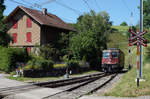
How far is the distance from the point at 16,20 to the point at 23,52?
1419 centimetres

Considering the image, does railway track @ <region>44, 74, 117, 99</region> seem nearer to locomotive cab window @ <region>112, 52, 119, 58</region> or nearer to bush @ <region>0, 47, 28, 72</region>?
bush @ <region>0, 47, 28, 72</region>

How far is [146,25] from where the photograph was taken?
5125 cm

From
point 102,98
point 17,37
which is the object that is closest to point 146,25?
point 17,37

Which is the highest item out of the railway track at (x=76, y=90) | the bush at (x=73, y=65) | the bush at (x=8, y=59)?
the bush at (x=8, y=59)

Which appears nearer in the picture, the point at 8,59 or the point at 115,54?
the point at 8,59

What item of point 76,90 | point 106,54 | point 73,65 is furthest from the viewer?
point 106,54

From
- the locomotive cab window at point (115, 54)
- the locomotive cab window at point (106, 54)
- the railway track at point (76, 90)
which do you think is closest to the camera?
the railway track at point (76, 90)

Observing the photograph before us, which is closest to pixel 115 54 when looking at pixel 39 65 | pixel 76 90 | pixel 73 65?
pixel 73 65

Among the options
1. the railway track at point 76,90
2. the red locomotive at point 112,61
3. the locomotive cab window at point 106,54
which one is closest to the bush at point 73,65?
the red locomotive at point 112,61

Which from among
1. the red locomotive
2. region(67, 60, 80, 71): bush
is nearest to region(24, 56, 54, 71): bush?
region(67, 60, 80, 71): bush

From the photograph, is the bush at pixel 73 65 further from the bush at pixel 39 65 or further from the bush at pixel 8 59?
the bush at pixel 8 59

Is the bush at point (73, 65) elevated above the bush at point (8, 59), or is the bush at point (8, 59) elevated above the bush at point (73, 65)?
the bush at point (8, 59)

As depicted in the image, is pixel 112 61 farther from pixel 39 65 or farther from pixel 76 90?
pixel 76 90

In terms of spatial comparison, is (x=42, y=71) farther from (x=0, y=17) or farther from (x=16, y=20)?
(x=16, y=20)
